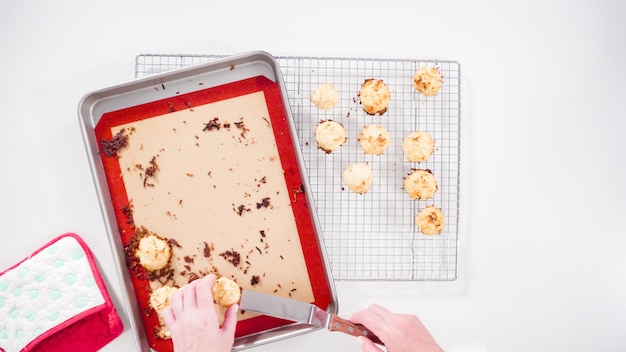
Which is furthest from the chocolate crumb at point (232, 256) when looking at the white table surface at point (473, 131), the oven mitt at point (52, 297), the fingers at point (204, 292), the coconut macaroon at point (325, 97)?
the coconut macaroon at point (325, 97)

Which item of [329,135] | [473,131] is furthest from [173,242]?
[473,131]

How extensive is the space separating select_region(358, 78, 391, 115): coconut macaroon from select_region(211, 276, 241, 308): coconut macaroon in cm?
74

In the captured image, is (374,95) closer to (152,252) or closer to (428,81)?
(428,81)

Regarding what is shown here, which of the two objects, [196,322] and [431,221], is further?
[431,221]

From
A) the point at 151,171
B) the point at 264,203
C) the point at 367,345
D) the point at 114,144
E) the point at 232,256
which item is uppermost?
the point at 114,144

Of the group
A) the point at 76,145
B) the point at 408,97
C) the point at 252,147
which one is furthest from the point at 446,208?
the point at 76,145

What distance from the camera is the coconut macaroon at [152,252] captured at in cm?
154

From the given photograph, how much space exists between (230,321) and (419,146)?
839mm

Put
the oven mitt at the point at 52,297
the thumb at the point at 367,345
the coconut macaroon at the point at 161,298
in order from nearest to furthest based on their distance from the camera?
the thumb at the point at 367,345
the coconut macaroon at the point at 161,298
the oven mitt at the point at 52,297

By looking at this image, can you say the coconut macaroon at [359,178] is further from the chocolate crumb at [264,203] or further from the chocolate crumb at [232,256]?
the chocolate crumb at [232,256]

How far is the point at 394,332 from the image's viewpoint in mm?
1418

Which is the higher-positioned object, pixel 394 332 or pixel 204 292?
pixel 204 292

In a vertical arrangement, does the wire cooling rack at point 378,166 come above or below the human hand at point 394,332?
above

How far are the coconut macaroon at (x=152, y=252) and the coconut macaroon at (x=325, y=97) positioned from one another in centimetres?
70
